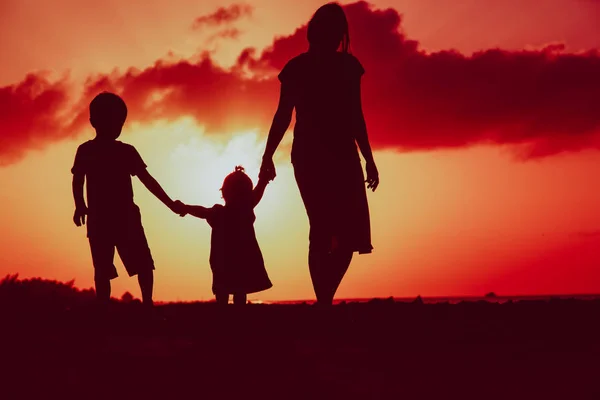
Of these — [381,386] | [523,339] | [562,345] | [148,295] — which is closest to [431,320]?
[523,339]

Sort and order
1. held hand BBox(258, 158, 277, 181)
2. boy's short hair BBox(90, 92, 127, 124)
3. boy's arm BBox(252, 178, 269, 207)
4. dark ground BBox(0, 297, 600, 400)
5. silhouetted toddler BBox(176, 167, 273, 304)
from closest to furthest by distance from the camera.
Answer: dark ground BBox(0, 297, 600, 400) → held hand BBox(258, 158, 277, 181) → boy's arm BBox(252, 178, 269, 207) → silhouetted toddler BBox(176, 167, 273, 304) → boy's short hair BBox(90, 92, 127, 124)

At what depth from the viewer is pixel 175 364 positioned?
5.31 m

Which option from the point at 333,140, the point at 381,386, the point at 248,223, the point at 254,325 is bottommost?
the point at 381,386

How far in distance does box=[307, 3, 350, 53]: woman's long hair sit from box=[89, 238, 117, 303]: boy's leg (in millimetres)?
3558

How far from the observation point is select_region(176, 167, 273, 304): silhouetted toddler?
A: 8.66 meters

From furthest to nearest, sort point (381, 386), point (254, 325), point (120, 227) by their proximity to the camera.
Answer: point (120, 227) < point (254, 325) < point (381, 386)

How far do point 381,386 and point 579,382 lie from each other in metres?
1.19

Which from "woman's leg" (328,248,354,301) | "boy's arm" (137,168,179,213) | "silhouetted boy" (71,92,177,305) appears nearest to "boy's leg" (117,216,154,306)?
"silhouetted boy" (71,92,177,305)

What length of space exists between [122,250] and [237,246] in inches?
62.5

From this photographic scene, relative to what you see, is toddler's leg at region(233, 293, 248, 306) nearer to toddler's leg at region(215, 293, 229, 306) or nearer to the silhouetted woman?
toddler's leg at region(215, 293, 229, 306)

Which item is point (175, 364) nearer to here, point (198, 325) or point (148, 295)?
point (198, 325)

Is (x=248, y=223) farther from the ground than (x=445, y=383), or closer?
farther from the ground

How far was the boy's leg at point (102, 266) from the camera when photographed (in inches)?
365

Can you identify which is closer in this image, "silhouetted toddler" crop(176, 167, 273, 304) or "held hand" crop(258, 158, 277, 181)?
"held hand" crop(258, 158, 277, 181)
